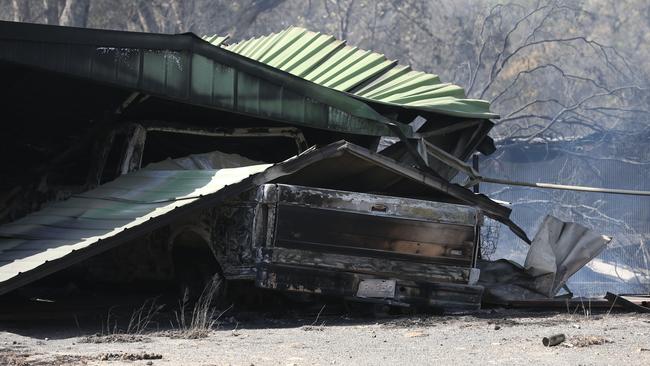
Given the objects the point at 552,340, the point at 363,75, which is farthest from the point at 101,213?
the point at 363,75

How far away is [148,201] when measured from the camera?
9.67m

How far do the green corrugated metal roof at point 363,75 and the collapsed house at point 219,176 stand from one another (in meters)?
0.07

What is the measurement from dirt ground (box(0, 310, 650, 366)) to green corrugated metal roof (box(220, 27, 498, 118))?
13.0 ft

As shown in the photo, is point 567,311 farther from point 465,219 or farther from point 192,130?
point 192,130

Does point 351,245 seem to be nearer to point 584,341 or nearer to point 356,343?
point 356,343

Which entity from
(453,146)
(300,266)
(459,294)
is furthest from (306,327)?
(453,146)

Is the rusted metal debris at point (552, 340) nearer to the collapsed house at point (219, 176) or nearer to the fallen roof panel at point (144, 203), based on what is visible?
the collapsed house at point (219, 176)

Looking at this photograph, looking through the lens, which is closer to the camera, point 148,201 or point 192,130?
point 148,201

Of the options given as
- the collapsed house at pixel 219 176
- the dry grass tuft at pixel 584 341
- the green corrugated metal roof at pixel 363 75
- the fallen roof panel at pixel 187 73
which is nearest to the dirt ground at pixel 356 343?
the dry grass tuft at pixel 584 341

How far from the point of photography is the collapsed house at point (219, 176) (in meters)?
9.57

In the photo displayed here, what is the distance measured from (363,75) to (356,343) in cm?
647

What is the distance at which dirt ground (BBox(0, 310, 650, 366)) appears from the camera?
6.91 metres

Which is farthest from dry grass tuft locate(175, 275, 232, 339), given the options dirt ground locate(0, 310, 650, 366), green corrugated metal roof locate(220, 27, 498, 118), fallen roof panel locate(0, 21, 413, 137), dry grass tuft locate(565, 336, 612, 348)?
green corrugated metal roof locate(220, 27, 498, 118)

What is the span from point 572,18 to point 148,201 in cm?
3083
